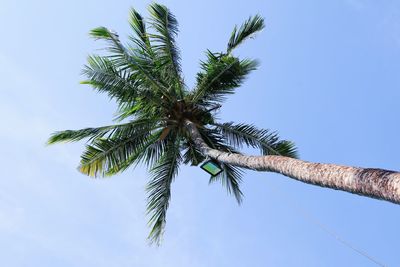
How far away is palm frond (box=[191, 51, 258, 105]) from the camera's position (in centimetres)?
1276

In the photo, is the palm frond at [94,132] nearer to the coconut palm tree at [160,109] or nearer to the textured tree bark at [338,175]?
the coconut palm tree at [160,109]

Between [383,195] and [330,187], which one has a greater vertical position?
[330,187]

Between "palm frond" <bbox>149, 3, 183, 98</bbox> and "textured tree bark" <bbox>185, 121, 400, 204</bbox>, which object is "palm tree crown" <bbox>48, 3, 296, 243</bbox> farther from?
"textured tree bark" <bbox>185, 121, 400, 204</bbox>

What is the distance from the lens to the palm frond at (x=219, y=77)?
12758 mm

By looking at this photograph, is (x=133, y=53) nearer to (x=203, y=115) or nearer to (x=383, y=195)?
(x=203, y=115)

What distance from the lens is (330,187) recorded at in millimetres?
6586

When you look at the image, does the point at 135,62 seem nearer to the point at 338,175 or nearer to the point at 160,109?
the point at 160,109

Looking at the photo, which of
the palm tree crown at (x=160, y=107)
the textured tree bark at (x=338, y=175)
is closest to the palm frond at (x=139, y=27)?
the palm tree crown at (x=160, y=107)

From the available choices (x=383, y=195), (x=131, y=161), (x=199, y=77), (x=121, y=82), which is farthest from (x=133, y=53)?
(x=383, y=195)

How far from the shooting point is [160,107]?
12891 millimetres

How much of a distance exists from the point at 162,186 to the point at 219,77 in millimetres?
3061

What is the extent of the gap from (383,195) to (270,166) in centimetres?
327

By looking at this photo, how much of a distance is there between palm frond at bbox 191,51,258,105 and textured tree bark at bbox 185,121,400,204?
12.3 ft

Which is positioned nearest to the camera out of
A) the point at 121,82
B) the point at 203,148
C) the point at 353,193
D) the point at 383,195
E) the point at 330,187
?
the point at 383,195
